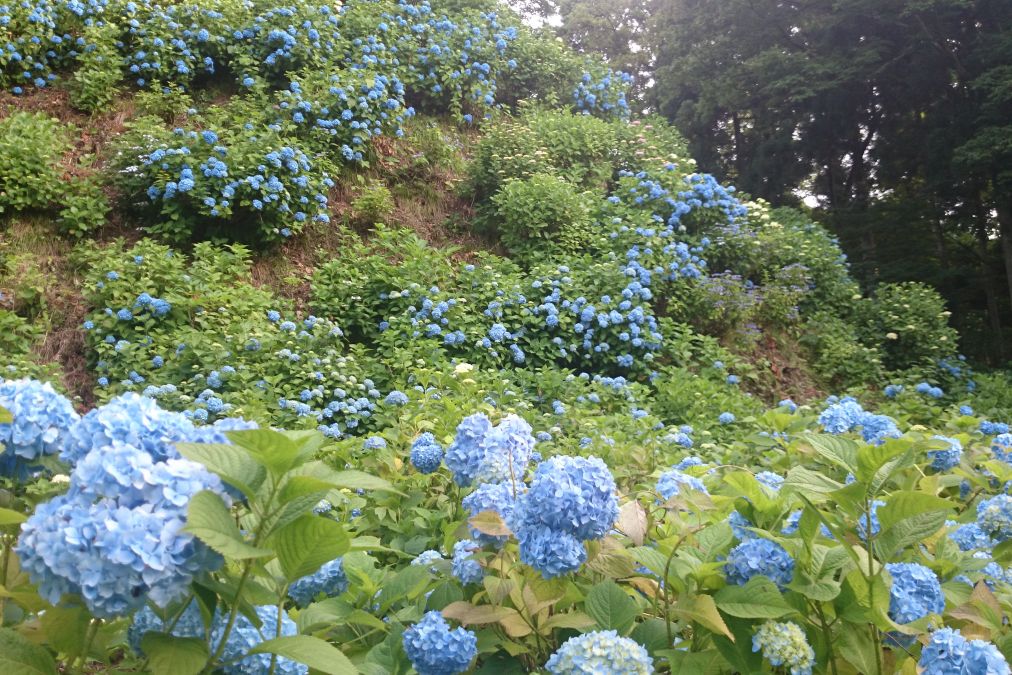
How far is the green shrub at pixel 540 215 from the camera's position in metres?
6.34

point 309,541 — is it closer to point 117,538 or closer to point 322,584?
point 117,538

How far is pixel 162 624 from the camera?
0.91m

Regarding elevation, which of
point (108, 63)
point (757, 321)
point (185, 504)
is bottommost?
point (185, 504)

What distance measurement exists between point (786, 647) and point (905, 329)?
296 inches

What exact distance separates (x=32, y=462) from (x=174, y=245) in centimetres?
468

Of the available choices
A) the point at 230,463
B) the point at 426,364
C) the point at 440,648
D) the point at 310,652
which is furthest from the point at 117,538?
the point at 426,364

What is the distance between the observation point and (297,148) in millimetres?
5609

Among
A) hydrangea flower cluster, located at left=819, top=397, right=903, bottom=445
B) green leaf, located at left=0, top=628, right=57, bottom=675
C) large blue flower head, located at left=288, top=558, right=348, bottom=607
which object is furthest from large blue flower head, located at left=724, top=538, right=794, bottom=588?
hydrangea flower cluster, located at left=819, top=397, right=903, bottom=445

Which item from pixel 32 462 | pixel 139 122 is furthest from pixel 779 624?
pixel 139 122

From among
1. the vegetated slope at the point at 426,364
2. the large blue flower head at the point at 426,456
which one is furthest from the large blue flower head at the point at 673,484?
the large blue flower head at the point at 426,456

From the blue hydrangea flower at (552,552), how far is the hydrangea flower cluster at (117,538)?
438mm

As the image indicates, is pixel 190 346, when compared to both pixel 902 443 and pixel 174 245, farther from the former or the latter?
pixel 902 443

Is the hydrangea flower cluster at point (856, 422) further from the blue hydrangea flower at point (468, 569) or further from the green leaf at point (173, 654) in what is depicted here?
the green leaf at point (173, 654)

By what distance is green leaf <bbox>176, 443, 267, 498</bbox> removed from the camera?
804mm
